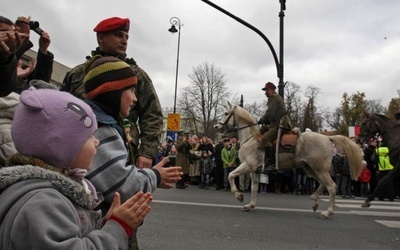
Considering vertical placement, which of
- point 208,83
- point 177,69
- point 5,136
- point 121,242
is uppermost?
point 208,83

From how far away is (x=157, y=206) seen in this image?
9.08m

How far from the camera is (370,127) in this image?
1100 cm

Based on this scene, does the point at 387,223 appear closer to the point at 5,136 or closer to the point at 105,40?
the point at 105,40

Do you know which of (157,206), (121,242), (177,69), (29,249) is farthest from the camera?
(177,69)

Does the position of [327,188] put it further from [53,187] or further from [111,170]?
[53,187]

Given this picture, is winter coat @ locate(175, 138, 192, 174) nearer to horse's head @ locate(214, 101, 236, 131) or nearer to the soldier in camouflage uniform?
horse's head @ locate(214, 101, 236, 131)

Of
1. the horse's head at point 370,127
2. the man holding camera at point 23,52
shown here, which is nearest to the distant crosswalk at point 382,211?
the horse's head at point 370,127

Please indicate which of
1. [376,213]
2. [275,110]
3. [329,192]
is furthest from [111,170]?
[376,213]

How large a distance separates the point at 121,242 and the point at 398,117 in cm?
1117

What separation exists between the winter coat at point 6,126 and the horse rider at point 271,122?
25.6 feet

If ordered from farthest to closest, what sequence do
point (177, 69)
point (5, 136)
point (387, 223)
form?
1. point (177, 69)
2. point (387, 223)
3. point (5, 136)

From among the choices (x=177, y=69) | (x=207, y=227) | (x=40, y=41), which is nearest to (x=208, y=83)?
(x=177, y=69)

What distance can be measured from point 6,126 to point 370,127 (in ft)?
34.1

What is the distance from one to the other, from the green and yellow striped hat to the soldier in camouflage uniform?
2.43 feet
